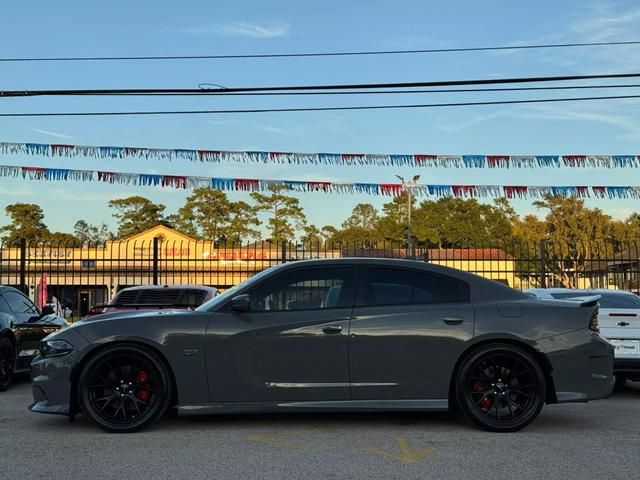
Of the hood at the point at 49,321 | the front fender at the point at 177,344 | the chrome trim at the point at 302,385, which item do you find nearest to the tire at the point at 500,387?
the chrome trim at the point at 302,385

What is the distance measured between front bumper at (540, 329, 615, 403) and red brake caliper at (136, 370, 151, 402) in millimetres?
3425

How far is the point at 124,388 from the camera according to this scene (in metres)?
5.93

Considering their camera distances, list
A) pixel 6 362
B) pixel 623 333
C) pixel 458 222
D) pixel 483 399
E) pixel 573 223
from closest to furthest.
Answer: pixel 483 399 → pixel 623 333 → pixel 6 362 → pixel 573 223 → pixel 458 222

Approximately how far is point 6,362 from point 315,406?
4849mm

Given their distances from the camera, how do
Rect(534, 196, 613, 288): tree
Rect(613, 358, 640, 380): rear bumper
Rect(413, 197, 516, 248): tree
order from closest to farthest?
Rect(613, 358, 640, 380): rear bumper, Rect(534, 196, 613, 288): tree, Rect(413, 197, 516, 248): tree

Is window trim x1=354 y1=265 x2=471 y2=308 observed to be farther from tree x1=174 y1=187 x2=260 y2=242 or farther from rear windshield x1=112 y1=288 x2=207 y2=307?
tree x1=174 y1=187 x2=260 y2=242

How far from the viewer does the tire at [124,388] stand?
5.87 meters

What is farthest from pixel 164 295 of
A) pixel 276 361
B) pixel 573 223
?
pixel 573 223

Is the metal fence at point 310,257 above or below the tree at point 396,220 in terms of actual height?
below

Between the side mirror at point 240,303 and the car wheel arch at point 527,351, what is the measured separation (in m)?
1.87

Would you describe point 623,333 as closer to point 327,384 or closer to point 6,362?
point 327,384

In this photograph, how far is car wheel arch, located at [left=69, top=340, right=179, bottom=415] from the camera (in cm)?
591

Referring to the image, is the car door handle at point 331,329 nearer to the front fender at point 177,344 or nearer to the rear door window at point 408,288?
the rear door window at point 408,288

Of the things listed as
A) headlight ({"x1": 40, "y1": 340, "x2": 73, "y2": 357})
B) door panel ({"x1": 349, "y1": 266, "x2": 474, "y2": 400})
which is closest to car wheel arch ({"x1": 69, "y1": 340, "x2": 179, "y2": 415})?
headlight ({"x1": 40, "y1": 340, "x2": 73, "y2": 357})
